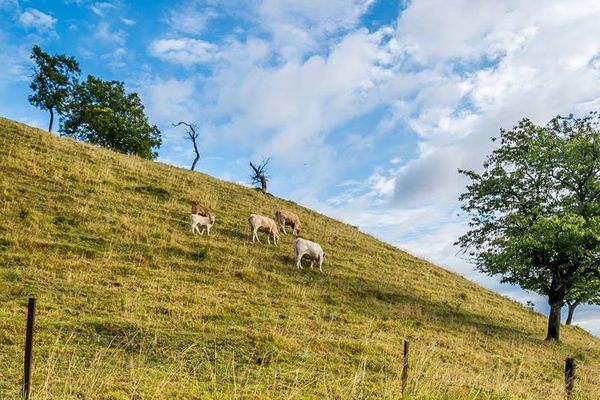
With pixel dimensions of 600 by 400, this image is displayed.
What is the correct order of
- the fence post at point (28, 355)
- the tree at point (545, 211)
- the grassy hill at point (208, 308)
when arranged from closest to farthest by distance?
the fence post at point (28, 355), the grassy hill at point (208, 308), the tree at point (545, 211)

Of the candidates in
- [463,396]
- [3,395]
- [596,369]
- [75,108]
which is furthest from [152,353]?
[75,108]

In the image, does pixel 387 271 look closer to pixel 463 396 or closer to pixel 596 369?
pixel 596 369

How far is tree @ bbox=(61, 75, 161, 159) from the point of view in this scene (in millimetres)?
65312

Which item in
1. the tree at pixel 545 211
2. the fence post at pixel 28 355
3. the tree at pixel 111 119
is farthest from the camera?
the tree at pixel 111 119

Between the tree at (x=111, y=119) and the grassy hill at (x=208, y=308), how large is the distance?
85.5ft

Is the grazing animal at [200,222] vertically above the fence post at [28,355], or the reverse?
the grazing animal at [200,222]

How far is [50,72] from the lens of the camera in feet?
211

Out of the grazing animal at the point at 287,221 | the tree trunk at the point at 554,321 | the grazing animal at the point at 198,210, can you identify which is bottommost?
the tree trunk at the point at 554,321

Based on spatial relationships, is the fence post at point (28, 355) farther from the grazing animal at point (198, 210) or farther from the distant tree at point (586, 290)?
the distant tree at point (586, 290)

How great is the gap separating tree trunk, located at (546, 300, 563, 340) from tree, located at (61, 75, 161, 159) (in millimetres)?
55514

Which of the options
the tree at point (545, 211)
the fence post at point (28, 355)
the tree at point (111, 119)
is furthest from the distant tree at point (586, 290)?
the tree at point (111, 119)

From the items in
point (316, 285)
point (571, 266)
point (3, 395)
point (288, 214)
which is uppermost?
point (288, 214)

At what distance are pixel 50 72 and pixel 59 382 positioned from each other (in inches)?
2590

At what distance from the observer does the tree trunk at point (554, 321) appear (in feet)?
86.9
